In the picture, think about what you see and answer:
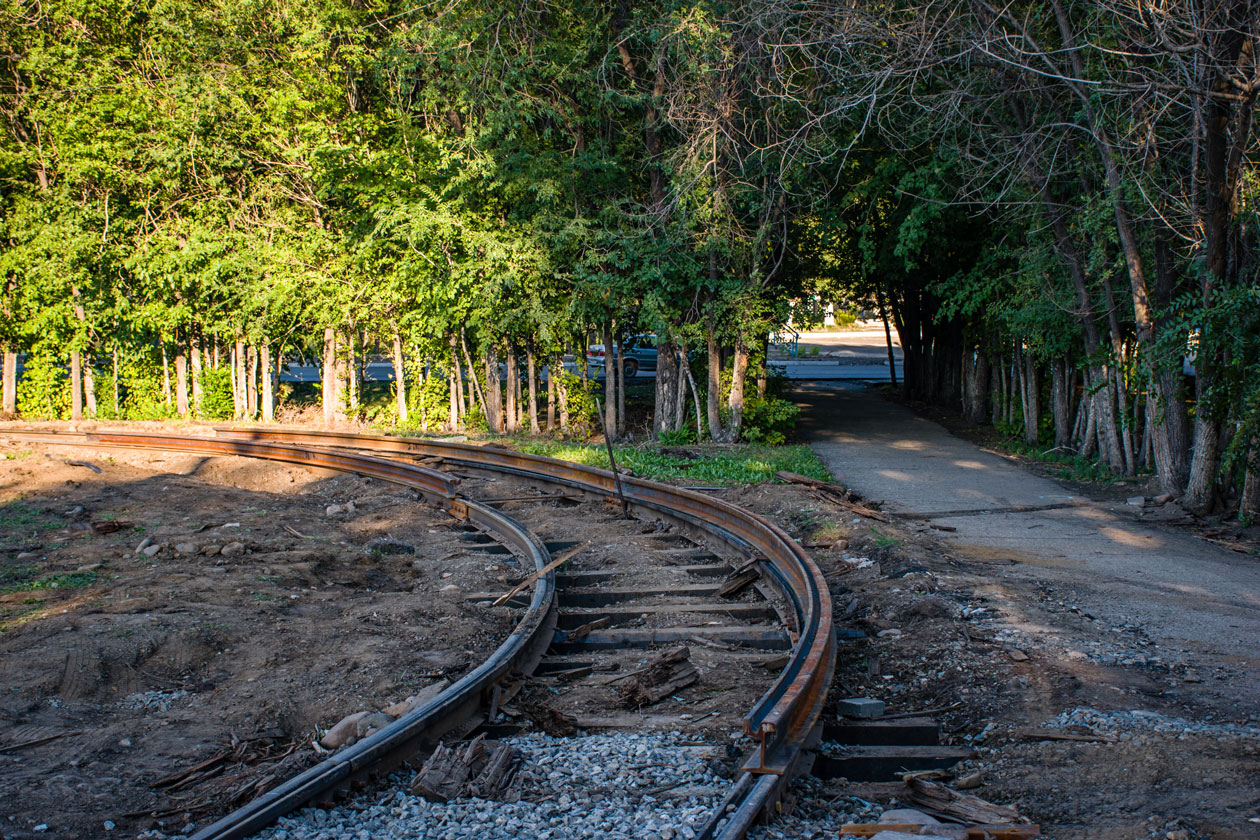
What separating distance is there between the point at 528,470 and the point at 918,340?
53.7ft

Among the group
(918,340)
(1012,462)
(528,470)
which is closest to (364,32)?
(528,470)

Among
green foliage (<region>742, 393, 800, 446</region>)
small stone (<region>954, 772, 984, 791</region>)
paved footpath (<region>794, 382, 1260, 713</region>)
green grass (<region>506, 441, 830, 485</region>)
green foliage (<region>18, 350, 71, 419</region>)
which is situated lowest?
small stone (<region>954, 772, 984, 791</region>)

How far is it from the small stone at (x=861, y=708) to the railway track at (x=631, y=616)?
0.66ft

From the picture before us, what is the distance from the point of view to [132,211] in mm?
20688

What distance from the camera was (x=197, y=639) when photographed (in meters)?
6.10

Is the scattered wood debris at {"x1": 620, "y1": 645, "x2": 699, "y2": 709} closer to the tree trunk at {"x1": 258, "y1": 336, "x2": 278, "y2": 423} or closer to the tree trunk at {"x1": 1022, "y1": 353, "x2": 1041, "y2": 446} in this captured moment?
the tree trunk at {"x1": 1022, "y1": 353, "x2": 1041, "y2": 446}

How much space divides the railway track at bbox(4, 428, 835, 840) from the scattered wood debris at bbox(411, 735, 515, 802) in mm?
219

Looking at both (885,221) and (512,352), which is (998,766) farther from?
(512,352)

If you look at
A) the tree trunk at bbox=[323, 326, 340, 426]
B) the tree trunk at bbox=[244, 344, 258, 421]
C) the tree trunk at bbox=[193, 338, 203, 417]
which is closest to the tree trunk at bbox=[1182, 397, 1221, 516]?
the tree trunk at bbox=[323, 326, 340, 426]

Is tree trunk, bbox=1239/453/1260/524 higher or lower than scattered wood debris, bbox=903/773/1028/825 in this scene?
higher

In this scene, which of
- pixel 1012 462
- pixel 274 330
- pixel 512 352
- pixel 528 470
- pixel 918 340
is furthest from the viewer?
pixel 918 340

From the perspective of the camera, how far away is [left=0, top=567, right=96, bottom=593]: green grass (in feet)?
24.2

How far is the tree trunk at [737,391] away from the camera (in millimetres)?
16359

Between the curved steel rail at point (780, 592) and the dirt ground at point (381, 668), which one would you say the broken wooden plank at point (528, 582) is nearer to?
the dirt ground at point (381, 668)
